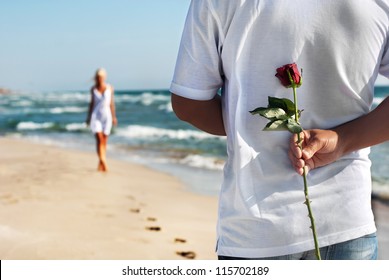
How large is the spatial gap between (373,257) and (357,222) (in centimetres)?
13

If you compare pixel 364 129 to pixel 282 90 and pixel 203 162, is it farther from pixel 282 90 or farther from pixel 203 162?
pixel 203 162

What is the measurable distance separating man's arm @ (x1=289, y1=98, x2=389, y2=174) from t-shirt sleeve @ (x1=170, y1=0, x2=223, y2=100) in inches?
9.3

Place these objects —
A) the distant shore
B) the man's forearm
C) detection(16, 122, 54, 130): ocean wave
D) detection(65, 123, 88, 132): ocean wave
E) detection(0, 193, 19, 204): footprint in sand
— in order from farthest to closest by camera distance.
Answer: the distant shore < detection(16, 122, 54, 130): ocean wave < detection(65, 123, 88, 132): ocean wave < detection(0, 193, 19, 204): footprint in sand < the man's forearm

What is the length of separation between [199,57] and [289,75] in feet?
0.72

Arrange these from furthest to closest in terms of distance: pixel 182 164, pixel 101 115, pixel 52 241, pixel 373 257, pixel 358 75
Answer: pixel 182 164
pixel 101 115
pixel 52 241
pixel 373 257
pixel 358 75

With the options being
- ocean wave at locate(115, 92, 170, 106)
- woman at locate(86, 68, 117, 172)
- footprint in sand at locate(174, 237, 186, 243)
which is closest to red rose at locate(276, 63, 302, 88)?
footprint in sand at locate(174, 237, 186, 243)

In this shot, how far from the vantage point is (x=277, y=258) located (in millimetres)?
1249

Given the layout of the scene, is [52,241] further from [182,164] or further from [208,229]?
[182,164]

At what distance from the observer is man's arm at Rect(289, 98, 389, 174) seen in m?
1.21

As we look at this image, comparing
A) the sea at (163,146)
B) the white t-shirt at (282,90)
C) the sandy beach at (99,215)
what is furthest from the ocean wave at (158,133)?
the white t-shirt at (282,90)

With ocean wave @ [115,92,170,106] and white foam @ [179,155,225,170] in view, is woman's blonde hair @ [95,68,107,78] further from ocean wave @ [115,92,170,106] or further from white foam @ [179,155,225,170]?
ocean wave @ [115,92,170,106]

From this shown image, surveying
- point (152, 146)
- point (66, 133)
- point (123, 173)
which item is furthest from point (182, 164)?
point (66, 133)

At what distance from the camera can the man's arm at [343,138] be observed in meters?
1.21
